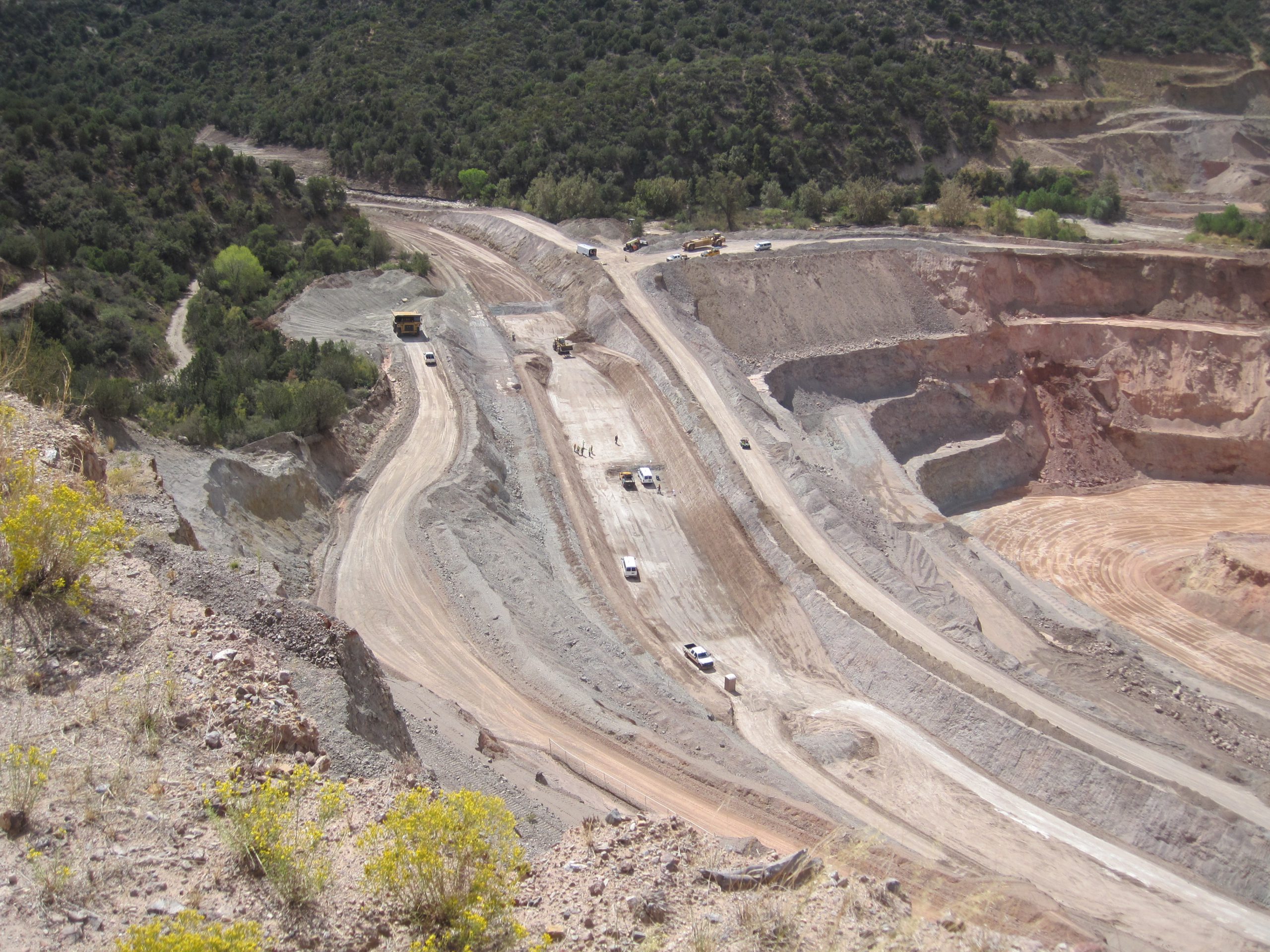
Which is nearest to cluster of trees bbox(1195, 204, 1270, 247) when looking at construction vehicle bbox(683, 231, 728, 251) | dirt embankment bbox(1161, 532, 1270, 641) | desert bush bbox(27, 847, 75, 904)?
dirt embankment bbox(1161, 532, 1270, 641)

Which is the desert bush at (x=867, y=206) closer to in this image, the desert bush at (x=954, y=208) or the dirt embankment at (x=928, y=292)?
the desert bush at (x=954, y=208)

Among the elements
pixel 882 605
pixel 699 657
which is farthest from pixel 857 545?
pixel 699 657

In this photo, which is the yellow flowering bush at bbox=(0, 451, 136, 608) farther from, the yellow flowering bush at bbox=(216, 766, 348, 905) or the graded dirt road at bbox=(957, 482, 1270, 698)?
the graded dirt road at bbox=(957, 482, 1270, 698)

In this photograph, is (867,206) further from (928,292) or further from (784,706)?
(784,706)

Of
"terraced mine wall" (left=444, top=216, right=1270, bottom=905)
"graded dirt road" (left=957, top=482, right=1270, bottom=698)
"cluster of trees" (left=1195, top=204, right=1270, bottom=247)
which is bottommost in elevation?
"graded dirt road" (left=957, top=482, right=1270, bottom=698)

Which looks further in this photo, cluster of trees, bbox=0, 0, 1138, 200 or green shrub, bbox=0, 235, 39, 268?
cluster of trees, bbox=0, 0, 1138, 200

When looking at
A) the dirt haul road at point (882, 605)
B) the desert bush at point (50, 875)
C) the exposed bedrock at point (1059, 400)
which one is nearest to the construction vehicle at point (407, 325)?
the dirt haul road at point (882, 605)

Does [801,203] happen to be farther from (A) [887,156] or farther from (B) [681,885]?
(B) [681,885]
